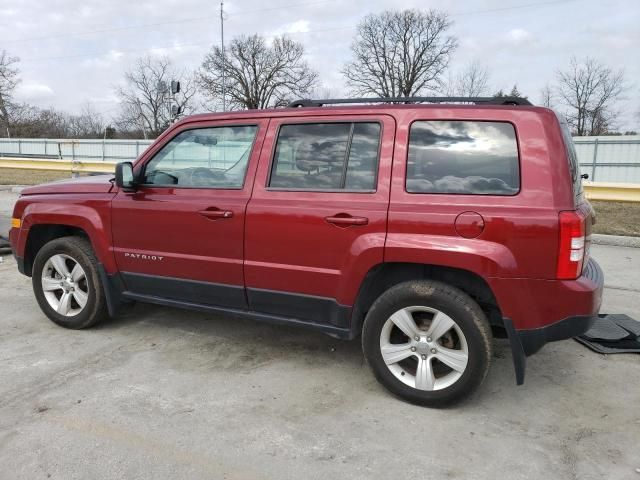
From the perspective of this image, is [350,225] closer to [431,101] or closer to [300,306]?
[300,306]

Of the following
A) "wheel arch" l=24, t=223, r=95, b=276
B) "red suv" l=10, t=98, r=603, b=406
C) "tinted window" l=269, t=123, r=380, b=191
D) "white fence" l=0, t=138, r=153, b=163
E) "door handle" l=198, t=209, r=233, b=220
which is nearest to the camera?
"red suv" l=10, t=98, r=603, b=406

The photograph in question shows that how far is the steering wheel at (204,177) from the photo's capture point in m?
3.85

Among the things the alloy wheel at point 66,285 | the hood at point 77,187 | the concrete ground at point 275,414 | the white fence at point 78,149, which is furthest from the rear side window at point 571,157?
the white fence at point 78,149

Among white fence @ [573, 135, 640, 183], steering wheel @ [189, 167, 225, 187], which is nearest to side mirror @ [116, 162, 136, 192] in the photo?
steering wheel @ [189, 167, 225, 187]

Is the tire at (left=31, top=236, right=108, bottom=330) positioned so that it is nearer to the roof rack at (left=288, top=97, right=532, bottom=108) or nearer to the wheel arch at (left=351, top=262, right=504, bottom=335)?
the roof rack at (left=288, top=97, right=532, bottom=108)

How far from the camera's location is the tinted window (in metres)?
3.33

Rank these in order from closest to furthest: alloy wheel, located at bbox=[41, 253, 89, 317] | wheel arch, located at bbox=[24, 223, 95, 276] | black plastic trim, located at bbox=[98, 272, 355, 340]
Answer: black plastic trim, located at bbox=[98, 272, 355, 340] < alloy wheel, located at bbox=[41, 253, 89, 317] < wheel arch, located at bbox=[24, 223, 95, 276]

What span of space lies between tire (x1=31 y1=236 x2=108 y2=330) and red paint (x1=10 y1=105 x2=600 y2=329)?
0.18 m

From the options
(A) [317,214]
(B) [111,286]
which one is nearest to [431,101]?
(A) [317,214]

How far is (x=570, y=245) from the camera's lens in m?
2.83

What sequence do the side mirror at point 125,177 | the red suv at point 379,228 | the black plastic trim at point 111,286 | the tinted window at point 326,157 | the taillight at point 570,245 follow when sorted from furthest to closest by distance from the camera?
the black plastic trim at point 111,286 < the side mirror at point 125,177 < the tinted window at point 326,157 < the red suv at point 379,228 < the taillight at point 570,245

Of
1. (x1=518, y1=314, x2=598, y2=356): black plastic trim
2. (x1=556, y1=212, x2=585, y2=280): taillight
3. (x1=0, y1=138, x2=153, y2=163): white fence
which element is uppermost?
(x1=0, y1=138, x2=153, y2=163): white fence

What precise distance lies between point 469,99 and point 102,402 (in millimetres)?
2969

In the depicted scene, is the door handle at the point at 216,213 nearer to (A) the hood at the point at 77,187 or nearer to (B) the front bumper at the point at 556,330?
(A) the hood at the point at 77,187
